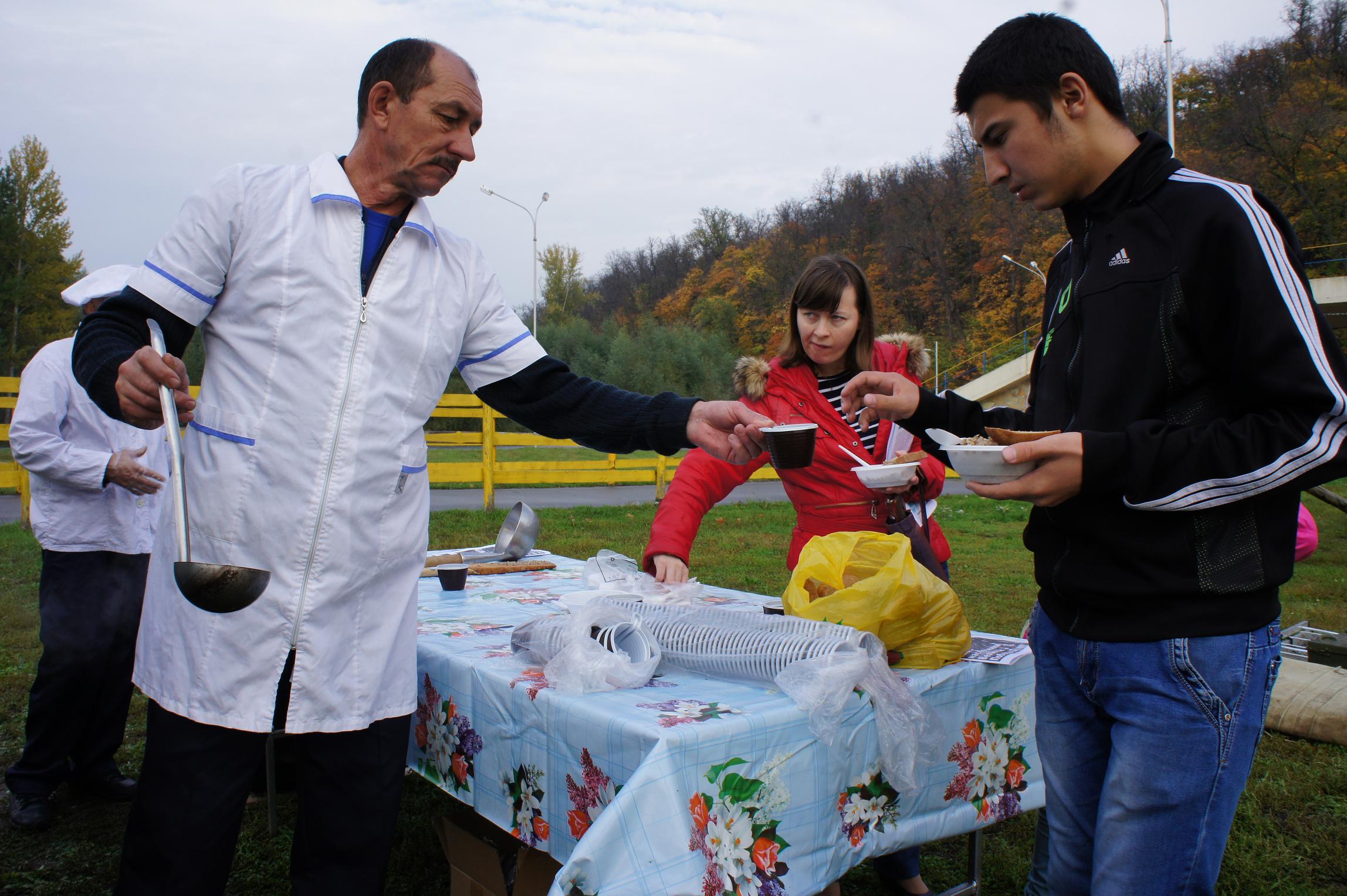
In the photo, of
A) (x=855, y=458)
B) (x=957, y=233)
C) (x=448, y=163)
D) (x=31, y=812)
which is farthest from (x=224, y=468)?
(x=957, y=233)

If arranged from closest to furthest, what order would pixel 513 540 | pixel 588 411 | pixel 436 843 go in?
1. pixel 588 411
2. pixel 436 843
3. pixel 513 540

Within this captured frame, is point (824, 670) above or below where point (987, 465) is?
below

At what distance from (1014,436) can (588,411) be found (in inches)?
48.4

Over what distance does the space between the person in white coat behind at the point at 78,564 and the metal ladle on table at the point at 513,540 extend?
4.32 feet

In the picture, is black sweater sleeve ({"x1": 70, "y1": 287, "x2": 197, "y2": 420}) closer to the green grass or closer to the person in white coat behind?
the person in white coat behind

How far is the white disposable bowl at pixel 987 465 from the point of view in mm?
1414

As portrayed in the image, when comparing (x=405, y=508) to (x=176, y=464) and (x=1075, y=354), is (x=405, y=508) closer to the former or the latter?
(x=176, y=464)

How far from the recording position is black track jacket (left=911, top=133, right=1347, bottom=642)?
4.22 feet

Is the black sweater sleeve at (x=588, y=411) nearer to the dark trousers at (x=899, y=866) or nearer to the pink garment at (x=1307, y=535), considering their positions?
Answer: the dark trousers at (x=899, y=866)

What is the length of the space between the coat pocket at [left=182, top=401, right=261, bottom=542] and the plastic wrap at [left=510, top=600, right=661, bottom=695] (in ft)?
2.32

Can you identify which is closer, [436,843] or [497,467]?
[436,843]

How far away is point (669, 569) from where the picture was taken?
2.67 metres

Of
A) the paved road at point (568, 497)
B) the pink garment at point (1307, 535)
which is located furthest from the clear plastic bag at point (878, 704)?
the paved road at point (568, 497)

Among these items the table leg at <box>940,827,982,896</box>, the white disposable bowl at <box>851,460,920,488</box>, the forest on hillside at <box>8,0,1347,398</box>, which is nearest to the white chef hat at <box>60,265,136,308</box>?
the white disposable bowl at <box>851,460,920,488</box>
